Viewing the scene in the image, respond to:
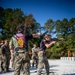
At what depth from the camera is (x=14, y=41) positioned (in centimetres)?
677

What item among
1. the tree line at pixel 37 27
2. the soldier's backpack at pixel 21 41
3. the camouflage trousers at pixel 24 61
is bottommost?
the camouflage trousers at pixel 24 61

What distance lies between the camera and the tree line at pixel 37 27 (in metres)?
33.8

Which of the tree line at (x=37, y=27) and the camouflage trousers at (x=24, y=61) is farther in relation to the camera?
the tree line at (x=37, y=27)

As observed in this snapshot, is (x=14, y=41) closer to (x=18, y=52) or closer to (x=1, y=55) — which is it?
(x=18, y=52)

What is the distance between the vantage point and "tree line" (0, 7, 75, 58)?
33.8 metres

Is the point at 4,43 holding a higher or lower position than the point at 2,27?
lower

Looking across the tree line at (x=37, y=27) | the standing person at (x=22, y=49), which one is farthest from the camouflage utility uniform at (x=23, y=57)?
the tree line at (x=37, y=27)

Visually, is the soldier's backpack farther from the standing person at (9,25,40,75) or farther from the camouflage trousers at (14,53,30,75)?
the camouflage trousers at (14,53,30,75)

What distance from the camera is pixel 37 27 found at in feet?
125

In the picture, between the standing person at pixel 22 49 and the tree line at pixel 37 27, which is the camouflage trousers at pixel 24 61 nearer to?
the standing person at pixel 22 49

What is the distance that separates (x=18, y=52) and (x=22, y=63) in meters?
0.34

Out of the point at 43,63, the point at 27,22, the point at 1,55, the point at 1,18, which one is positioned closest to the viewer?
the point at 43,63

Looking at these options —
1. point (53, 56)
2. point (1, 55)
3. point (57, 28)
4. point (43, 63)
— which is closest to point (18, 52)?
point (43, 63)

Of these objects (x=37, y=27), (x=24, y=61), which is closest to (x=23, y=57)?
(x=24, y=61)
